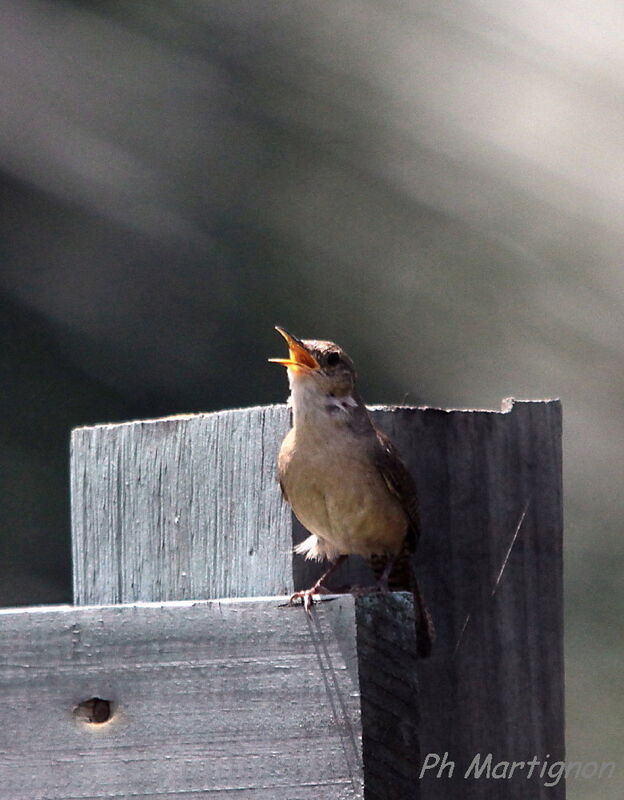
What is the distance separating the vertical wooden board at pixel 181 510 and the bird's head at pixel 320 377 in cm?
49

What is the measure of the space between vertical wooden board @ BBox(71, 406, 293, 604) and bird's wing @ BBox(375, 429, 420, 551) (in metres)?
0.25

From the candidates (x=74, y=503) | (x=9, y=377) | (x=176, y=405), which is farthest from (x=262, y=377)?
(x=74, y=503)

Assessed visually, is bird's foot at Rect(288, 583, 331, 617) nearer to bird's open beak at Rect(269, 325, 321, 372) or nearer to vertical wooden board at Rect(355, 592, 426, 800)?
vertical wooden board at Rect(355, 592, 426, 800)

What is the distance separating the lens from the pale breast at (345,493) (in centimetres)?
254

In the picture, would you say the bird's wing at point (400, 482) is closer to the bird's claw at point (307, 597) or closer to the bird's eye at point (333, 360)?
the bird's claw at point (307, 597)

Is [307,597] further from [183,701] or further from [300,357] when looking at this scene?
[300,357]

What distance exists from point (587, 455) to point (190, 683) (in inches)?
198

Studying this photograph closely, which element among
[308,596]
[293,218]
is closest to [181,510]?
[308,596]

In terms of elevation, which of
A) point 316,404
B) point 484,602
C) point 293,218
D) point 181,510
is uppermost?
point 293,218

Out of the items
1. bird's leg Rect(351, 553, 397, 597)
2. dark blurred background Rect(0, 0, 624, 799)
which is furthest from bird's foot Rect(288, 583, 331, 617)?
dark blurred background Rect(0, 0, 624, 799)

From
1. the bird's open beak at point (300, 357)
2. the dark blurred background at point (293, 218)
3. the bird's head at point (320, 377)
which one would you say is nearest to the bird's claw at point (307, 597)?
the bird's head at point (320, 377)

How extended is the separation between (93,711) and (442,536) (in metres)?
0.74

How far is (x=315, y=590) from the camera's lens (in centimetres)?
212

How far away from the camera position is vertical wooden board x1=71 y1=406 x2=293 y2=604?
7.63 ft
